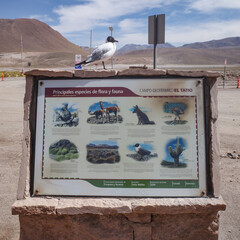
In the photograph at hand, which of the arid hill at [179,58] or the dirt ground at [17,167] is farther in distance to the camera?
the arid hill at [179,58]

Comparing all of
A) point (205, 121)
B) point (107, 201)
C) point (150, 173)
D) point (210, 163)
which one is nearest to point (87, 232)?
point (107, 201)

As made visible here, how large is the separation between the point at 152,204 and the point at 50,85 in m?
1.34

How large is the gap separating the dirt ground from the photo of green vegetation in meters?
1.17

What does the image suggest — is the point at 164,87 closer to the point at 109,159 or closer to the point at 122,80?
the point at 122,80

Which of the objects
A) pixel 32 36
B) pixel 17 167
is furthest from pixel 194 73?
pixel 32 36

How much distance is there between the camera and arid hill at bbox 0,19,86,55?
453ft

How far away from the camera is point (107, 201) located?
2.45 metres

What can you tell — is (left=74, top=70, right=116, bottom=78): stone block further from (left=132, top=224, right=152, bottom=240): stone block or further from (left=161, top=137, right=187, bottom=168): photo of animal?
(left=132, top=224, right=152, bottom=240): stone block

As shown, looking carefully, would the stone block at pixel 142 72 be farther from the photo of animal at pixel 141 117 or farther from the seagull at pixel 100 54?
the seagull at pixel 100 54

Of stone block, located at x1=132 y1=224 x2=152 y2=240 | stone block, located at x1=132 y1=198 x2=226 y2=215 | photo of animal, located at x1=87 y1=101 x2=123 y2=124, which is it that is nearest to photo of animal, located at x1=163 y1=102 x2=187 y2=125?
photo of animal, located at x1=87 y1=101 x2=123 y2=124

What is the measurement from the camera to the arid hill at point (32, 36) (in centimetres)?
13812

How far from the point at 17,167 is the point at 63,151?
2712 millimetres

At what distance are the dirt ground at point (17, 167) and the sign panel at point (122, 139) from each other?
3.44ft

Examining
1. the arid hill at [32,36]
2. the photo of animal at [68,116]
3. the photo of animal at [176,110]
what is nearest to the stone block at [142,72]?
the photo of animal at [176,110]
